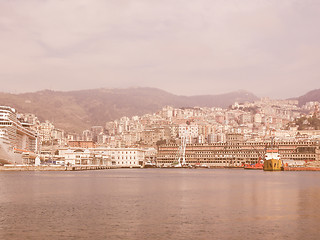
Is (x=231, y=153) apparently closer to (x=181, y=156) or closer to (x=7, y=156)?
(x=181, y=156)

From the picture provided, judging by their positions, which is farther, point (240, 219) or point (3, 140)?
point (3, 140)

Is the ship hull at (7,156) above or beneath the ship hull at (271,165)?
above

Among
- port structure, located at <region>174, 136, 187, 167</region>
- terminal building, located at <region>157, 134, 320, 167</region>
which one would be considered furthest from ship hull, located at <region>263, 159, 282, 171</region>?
port structure, located at <region>174, 136, 187, 167</region>

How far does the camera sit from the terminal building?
512 ft

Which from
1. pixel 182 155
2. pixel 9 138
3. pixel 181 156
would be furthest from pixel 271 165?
pixel 181 156

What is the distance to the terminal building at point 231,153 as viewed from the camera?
156 meters

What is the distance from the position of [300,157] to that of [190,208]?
131 meters

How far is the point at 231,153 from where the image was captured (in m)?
168

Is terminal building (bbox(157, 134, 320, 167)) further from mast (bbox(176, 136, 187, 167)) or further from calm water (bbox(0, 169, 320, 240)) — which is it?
calm water (bbox(0, 169, 320, 240))

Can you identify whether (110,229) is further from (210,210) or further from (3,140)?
(3,140)

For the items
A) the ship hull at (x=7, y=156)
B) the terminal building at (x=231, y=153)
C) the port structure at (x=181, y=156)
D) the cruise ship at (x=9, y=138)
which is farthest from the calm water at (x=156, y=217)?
the port structure at (x=181, y=156)

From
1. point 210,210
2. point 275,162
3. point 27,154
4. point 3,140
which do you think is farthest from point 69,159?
point 210,210

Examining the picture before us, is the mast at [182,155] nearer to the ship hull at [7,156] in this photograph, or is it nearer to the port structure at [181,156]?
the port structure at [181,156]

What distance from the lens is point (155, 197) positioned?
3681cm
